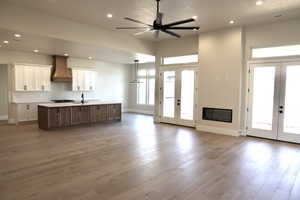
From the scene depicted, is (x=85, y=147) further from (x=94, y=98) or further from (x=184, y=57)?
(x=94, y=98)

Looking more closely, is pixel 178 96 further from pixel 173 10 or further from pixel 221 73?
pixel 173 10

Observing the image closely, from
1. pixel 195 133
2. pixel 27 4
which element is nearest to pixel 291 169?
pixel 195 133

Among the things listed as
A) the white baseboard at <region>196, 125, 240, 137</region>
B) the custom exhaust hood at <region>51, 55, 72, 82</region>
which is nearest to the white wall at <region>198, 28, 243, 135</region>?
the white baseboard at <region>196, 125, 240, 137</region>

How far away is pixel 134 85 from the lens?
12.3m

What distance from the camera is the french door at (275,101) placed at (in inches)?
218

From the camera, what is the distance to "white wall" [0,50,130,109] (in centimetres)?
823

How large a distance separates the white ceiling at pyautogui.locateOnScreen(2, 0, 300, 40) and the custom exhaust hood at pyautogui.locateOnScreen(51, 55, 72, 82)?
379cm

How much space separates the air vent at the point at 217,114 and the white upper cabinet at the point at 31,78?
6.83 metres

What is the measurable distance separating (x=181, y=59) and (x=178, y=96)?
4.92 ft

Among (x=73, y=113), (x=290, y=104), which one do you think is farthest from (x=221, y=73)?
(x=73, y=113)

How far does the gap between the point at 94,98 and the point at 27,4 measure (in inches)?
258

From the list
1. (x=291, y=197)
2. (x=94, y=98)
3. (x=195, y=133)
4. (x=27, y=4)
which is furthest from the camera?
(x=94, y=98)

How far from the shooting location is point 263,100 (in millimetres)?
6074

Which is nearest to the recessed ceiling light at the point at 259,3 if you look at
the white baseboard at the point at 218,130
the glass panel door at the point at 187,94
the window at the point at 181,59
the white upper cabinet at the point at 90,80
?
the window at the point at 181,59
